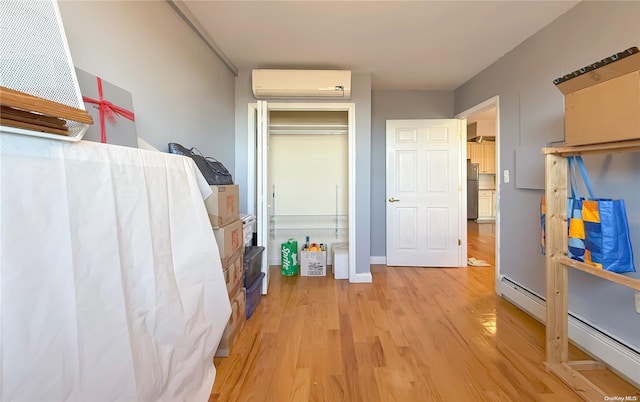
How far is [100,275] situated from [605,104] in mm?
2168

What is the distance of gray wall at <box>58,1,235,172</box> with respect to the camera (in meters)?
1.22

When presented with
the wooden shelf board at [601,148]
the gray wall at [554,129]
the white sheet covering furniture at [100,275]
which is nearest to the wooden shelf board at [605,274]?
the gray wall at [554,129]

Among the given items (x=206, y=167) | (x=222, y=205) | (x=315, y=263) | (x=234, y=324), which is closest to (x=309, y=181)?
(x=315, y=263)

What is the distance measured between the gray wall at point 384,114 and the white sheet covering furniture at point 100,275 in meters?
2.74

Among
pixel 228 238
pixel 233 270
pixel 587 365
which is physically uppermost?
pixel 228 238

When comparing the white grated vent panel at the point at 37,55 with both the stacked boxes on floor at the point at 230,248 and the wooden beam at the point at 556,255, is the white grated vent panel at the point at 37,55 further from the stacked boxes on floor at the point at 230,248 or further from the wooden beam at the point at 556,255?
the wooden beam at the point at 556,255

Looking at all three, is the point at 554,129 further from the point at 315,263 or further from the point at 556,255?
the point at 315,263

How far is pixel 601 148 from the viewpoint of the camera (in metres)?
1.31

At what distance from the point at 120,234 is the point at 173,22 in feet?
5.44

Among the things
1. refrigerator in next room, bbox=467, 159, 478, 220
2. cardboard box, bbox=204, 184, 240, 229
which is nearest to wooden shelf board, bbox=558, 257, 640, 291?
cardboard box, bbox=204, 184, 240, 229

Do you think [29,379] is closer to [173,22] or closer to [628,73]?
[173,22]

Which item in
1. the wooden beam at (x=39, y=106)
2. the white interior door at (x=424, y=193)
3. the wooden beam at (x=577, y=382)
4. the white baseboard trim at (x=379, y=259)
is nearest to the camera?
the wooden beam at (x=39, y=106)

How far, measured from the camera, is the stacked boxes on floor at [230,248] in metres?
1.65

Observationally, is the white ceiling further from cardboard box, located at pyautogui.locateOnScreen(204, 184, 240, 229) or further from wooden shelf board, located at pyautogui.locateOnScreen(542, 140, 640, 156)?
cardboard box, located at pyautogui.locateOnScreen(204, 184, 240, 229)
